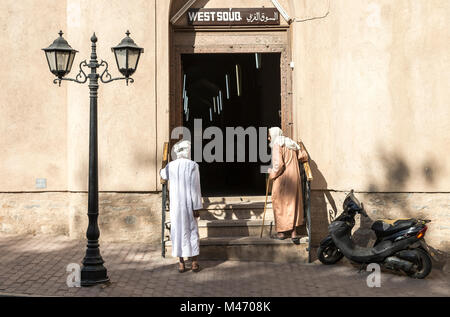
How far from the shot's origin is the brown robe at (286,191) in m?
9.27

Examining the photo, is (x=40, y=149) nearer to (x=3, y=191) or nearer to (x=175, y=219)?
(x=3, y=191)

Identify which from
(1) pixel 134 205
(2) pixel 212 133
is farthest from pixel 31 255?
(2) pixel 212 133

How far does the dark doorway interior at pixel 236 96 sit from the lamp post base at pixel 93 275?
5.92 meters

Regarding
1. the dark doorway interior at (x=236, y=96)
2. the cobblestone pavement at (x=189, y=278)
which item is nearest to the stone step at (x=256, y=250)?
the cobblestone pavement at (x=189, y=278)

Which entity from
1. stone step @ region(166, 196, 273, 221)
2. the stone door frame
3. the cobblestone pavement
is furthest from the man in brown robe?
the stone door frame

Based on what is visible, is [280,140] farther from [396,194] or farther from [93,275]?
[93,275]

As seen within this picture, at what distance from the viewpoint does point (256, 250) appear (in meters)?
9.16

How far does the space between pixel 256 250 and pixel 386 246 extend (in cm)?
192

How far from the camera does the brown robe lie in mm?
9273

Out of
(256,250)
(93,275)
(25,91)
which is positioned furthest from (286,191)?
(25,91)

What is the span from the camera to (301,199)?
944 cm

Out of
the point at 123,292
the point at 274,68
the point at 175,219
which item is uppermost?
the point at 274,68

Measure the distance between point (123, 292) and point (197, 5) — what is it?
216 inches

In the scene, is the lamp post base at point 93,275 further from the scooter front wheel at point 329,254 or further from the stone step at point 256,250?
the scooter front wheel at point 329,254
